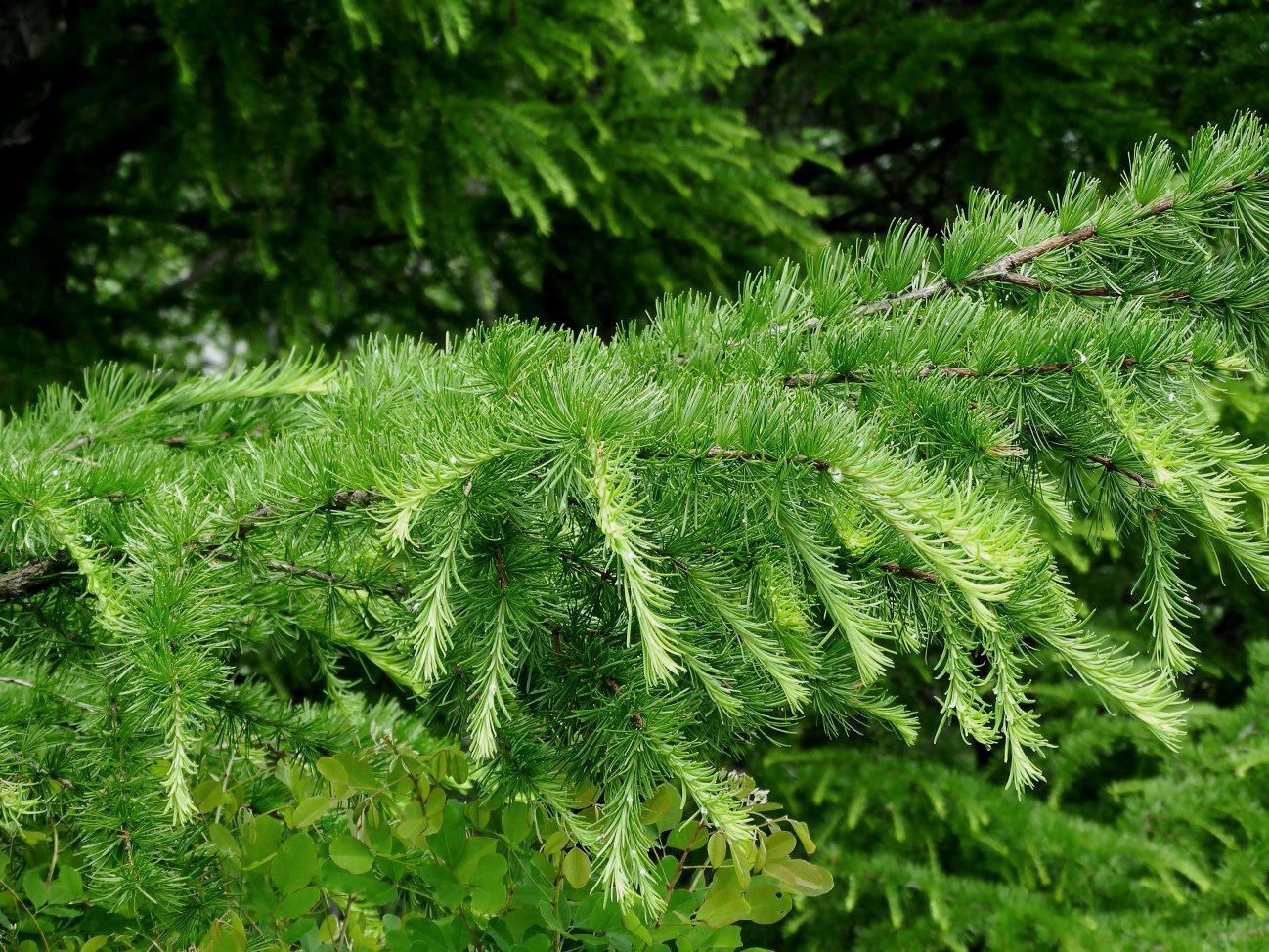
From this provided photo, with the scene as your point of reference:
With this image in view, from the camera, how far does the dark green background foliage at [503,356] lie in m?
0.99

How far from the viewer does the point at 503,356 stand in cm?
87

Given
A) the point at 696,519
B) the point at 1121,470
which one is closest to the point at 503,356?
the point at 696,519

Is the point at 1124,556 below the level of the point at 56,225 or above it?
below

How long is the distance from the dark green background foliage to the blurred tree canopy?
0.02 metres

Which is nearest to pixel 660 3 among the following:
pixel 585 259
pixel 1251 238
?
pixel 585 259

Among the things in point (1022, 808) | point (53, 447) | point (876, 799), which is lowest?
point (876, 799)

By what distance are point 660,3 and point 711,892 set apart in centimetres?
278

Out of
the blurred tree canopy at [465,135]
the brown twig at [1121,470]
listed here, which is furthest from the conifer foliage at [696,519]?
the blurred tree canopy at [465,135]

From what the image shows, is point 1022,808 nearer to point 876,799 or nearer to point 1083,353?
point 876,799

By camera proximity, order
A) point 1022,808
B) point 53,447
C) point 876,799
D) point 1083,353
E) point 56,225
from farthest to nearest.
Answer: point 56,225, point 876,799, point 1022,808, point 53,447, point 1083,353

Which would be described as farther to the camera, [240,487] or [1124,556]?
[1124,556]

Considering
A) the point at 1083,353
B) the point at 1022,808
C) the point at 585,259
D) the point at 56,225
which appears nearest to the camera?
the point at 1083,353

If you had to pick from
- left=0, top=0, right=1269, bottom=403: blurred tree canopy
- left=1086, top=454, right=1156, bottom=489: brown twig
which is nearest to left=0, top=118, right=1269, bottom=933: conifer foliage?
left=1086, top=454, right=1156, bottom=489: brown twig

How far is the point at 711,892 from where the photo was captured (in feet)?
3.31
